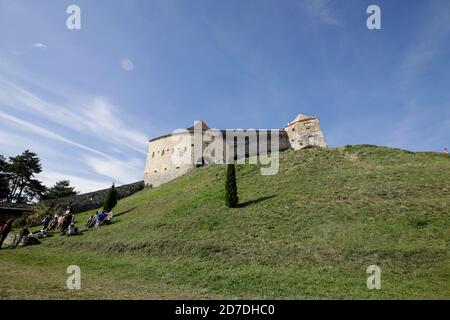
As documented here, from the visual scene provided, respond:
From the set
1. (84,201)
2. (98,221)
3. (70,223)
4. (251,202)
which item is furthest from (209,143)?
(70,223)

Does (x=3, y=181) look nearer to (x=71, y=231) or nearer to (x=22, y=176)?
(x=22, y=176)

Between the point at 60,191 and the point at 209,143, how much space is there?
33177 mm

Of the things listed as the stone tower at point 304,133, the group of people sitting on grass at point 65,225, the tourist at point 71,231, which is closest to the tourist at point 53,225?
the group of people sitting on grass at point 65,225

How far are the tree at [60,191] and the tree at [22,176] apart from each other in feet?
4.20

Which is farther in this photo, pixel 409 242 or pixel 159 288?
pixel 409 242

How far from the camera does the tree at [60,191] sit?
179 feet

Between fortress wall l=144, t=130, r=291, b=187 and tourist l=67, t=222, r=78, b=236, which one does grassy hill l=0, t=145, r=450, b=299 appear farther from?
fortress wall l=144, t=130, r=291, b=187

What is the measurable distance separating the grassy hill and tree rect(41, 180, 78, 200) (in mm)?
35718

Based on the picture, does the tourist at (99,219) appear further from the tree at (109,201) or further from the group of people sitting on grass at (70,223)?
the tree at (109,201)

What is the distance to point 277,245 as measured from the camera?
14.8 meters

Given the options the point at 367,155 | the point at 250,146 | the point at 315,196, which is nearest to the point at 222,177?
the point at 315,196

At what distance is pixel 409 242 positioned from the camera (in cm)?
1380
